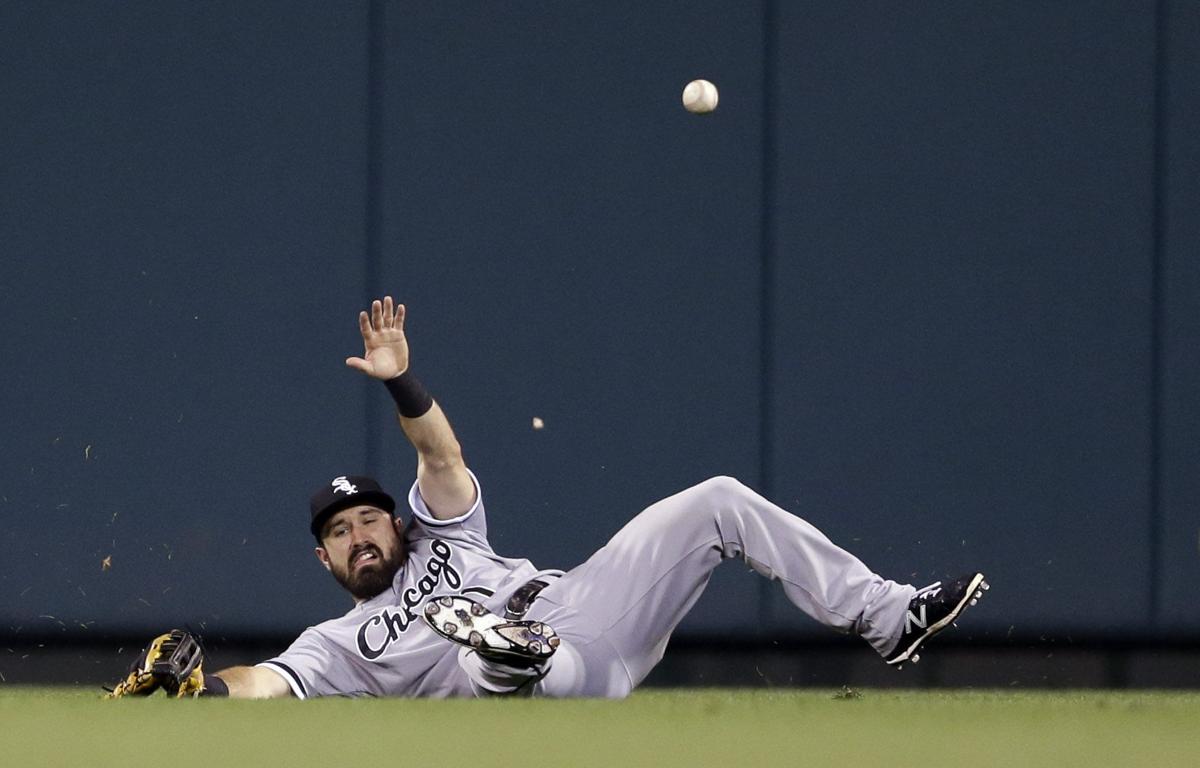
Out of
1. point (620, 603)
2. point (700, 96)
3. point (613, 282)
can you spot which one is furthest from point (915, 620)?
point (700, 96)

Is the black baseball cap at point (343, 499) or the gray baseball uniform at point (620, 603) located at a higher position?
the black baseball cap at point (343, 499)

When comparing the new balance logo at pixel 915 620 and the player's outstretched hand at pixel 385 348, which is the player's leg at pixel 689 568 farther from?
the player's outstretched hand at pixel 385 348

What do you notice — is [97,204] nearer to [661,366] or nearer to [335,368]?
[335,368]

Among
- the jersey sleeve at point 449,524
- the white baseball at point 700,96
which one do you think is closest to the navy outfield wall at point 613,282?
the white baseball at point 700,96

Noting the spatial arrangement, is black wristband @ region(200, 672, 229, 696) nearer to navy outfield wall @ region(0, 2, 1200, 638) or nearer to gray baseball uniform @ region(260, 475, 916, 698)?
gray baseball uniform @ region(260, 475, 916, 698)

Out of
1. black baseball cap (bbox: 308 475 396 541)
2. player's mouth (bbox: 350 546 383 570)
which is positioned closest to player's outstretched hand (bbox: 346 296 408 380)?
black baseball cap (bbox: 308 475 396 541)

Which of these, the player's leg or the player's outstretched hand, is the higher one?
the player's outstretched hand
